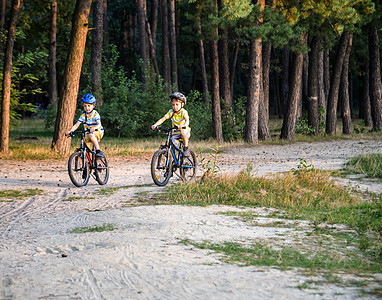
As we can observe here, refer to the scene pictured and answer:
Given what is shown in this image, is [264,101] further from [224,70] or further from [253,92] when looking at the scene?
[253,92]

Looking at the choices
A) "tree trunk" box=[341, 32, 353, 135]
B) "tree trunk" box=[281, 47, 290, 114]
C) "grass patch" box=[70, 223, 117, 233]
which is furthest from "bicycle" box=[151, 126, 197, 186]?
"tree trunk" box=[281, 47, 290, 114]

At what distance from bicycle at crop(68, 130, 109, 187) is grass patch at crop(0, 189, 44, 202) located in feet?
2.57

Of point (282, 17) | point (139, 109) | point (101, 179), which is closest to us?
point (101, 179)

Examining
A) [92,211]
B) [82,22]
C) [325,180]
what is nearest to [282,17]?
[82,22]

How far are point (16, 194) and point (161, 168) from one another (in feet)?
9.54

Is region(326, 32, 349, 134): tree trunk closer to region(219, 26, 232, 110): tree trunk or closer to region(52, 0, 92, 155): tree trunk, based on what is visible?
region(219, 26, 232, 110): tree trunk

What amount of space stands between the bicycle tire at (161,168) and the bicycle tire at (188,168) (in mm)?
371

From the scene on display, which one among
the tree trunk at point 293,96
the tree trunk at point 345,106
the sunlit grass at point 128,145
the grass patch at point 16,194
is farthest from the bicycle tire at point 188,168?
the tree trunk at point 345,106

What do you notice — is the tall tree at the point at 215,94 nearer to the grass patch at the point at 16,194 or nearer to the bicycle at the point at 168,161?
the bicycle at the point at 168,161

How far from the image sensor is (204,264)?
5.72m

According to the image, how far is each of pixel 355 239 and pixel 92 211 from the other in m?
4.13

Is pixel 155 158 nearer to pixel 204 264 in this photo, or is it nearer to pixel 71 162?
pixel 71 162

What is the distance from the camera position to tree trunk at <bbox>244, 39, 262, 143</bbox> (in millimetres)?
23312

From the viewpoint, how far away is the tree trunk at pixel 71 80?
60.5ft
